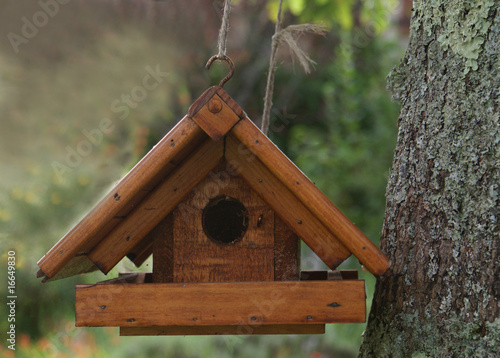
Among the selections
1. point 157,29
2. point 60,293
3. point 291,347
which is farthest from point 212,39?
point 291,347

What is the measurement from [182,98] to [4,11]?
2.21m

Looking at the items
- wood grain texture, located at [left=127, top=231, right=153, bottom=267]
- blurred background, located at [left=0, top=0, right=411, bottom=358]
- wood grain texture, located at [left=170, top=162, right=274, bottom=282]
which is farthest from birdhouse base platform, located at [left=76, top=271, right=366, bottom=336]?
blurred background, located at [left=0, top=0, right=411, bottom=358]

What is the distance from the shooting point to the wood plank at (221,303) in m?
1.54

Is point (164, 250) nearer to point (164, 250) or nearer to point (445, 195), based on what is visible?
point (164, 250)

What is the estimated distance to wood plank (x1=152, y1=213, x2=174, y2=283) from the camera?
1688mm

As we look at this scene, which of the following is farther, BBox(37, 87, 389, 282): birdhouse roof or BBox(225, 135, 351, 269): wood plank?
BBox(225, 135, 351, 269): wood plank

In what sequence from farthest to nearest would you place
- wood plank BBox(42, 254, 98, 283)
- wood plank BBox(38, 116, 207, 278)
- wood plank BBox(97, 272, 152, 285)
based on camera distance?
1. wood plank BBox(97, 272, 152, 285)
2. wood plank BBox(42, 254, 98, 283)
3. wood plank BBox(38, 116, 207, 278)

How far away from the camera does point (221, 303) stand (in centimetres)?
156

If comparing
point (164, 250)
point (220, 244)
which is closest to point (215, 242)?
point (220, 244)

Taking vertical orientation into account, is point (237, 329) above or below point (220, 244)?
below

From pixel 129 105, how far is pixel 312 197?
4989 mm

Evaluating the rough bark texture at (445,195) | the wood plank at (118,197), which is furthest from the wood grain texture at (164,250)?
the rough bark texture at (445,195)

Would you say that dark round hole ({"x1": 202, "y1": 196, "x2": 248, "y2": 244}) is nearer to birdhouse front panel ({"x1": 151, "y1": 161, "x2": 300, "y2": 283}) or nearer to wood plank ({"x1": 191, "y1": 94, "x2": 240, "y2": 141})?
birdhouse front panel ({"x1": 151, "y1": 161, "x2": 300, "y2": 283})

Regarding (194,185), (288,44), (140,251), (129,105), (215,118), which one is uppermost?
(129,105)
